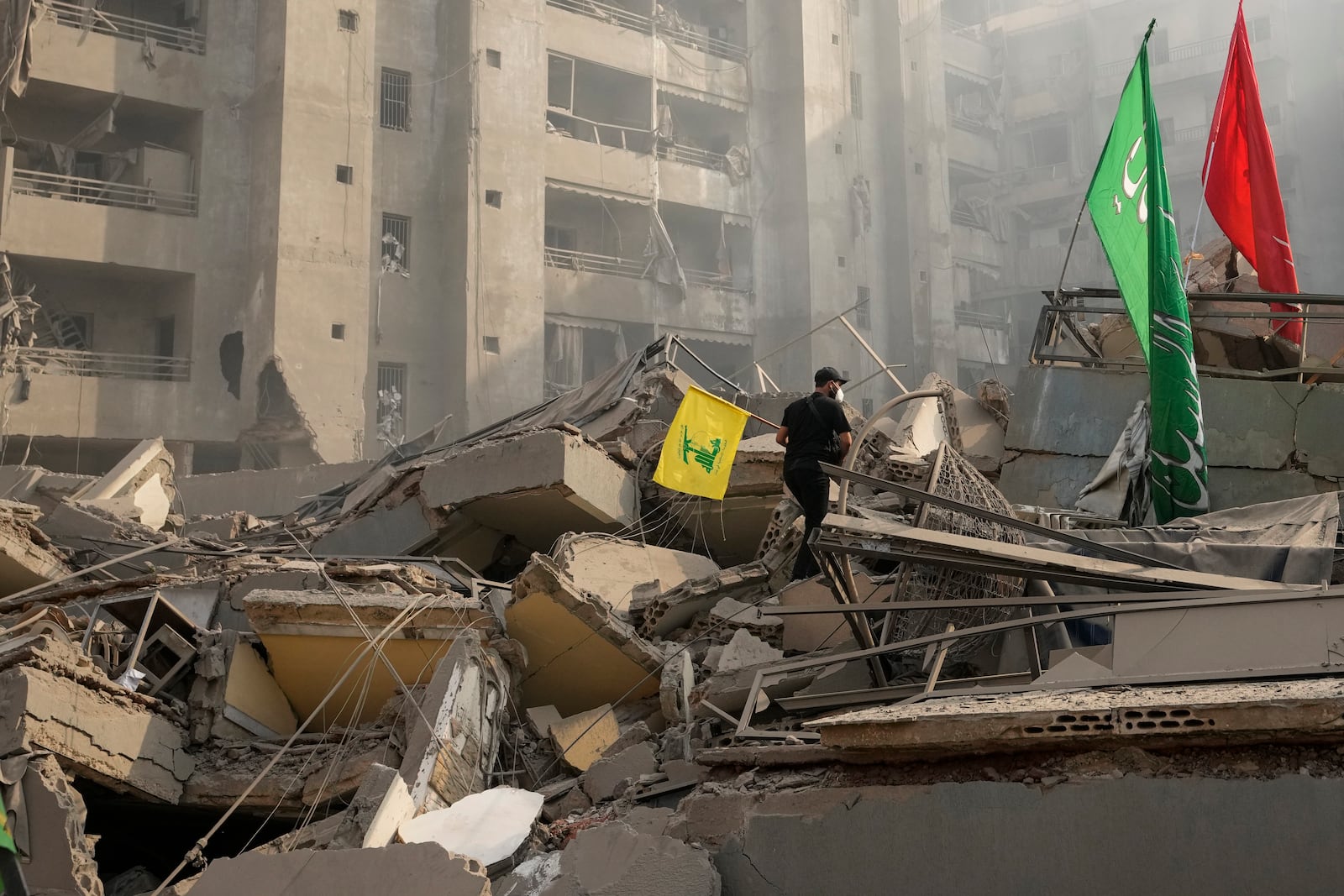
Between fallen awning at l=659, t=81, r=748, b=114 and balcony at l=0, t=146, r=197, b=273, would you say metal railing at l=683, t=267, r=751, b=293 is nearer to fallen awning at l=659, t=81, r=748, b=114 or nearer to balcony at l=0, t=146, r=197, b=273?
fallen awning at l=659, t=81, r=748, b=114

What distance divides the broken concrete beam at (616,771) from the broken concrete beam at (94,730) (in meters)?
2.43

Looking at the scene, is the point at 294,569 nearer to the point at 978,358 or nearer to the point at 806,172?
the point at 806,172

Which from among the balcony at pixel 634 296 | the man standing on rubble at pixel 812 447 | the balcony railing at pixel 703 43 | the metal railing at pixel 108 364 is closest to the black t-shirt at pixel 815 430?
the man standing on rubble at pixel 812 447

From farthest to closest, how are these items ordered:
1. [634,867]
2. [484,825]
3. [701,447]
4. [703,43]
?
[703,43], [701,447], [484,825], [634,867]

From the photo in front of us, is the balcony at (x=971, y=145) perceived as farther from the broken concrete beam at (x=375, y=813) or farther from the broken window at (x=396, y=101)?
the broken concrete beam at (x=375, y=813)

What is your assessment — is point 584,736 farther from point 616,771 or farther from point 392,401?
point 392,401

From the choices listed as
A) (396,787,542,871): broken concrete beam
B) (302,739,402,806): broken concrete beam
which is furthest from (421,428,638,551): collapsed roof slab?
(396,787,542,871): broken concrete beam

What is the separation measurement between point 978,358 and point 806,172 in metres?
8.72

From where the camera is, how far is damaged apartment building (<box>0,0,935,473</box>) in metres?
23.3

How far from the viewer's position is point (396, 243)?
26.5 m

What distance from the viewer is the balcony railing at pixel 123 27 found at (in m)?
23.1

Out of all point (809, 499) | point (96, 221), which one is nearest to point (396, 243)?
point (96, 221)

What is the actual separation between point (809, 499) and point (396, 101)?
21.0 meters

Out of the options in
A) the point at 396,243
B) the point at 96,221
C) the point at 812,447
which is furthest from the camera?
the point at 396,243
